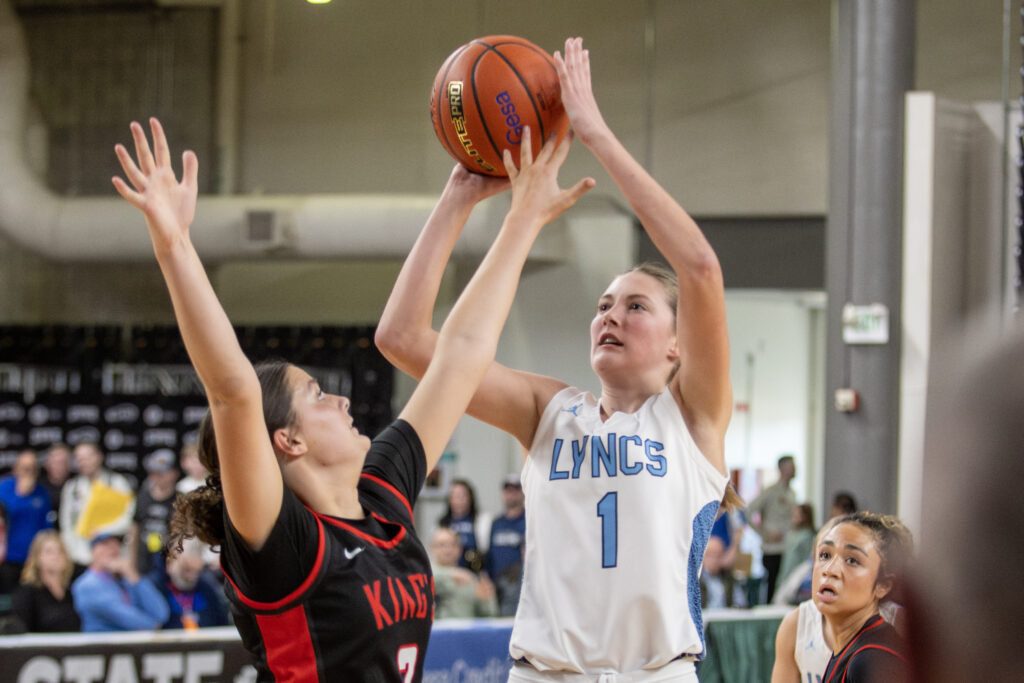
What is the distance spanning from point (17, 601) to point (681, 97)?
8.04m

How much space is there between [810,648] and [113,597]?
4.30 metres

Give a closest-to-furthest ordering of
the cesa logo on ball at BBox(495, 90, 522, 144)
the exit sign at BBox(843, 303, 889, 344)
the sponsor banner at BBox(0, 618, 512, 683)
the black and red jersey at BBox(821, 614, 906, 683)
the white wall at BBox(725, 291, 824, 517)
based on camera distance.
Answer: the cesa logo on ball at BBox(495, 90, 522, 144)
the black and red jersey at BBox(821, 614, 906, 683)
the sponsor banner at BBox(0, 618, 512, 683)
the exit sign at BBox(843, 303, 889, 344)
the white wall at BBox(725, 291, 824, 517)

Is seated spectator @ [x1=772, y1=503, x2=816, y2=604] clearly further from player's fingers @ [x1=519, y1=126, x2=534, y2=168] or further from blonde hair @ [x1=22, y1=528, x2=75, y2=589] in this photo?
player's fingers @ [x1=519, y1=126, x2=534, y2=168]

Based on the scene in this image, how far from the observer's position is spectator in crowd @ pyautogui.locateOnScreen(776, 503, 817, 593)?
862cm

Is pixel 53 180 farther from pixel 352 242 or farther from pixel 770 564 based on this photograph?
pixel 770 564

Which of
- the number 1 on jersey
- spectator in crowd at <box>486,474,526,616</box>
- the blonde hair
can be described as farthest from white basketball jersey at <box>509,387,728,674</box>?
spectator in crowd at <box>486,474,526,616</box>

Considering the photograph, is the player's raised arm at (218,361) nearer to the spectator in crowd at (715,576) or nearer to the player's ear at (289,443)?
the player's ear at (289,443)

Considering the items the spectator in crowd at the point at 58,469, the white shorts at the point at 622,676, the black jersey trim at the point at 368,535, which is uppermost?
the black jersey trim at the point at 368,535

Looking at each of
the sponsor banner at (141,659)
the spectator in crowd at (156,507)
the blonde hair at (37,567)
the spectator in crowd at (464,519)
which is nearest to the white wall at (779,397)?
the spectator in crowd at (464,519)

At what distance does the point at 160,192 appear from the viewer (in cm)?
183

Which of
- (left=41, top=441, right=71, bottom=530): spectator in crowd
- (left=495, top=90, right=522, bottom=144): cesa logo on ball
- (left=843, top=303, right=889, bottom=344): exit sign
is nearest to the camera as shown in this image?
(left=495, top=90, right=522, bottom=144): cesa logo on ball

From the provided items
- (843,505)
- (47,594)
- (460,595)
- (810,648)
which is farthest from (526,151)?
(843,505)

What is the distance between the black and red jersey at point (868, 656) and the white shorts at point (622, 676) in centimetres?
73

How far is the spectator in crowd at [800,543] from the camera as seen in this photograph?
8.62m
